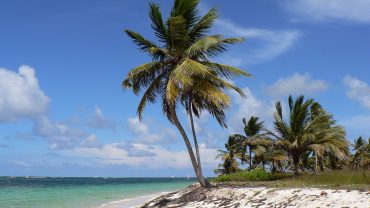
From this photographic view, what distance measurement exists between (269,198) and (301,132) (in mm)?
13090

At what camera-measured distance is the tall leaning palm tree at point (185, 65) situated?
19.3m

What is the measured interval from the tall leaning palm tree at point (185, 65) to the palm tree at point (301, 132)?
24.8 feet

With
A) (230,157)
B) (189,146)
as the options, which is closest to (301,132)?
(189,146)

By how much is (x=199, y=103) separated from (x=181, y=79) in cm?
272

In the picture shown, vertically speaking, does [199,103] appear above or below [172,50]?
below

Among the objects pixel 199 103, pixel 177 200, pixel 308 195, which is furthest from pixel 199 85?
pixel 308 195

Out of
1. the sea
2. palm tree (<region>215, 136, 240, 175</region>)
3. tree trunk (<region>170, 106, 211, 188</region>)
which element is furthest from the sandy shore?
palm tree (<region>215, 136, 240, 175</region>)

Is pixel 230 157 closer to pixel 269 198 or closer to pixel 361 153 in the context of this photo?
pixel 361 153

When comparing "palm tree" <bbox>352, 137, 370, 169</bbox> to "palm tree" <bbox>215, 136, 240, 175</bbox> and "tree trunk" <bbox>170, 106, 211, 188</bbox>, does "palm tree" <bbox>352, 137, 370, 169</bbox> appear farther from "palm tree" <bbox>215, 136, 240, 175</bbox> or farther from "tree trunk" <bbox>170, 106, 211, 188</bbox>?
"tree trunk" <bbox>170, 106, 211, 188</bbox>

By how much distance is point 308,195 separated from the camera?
13.6 meters

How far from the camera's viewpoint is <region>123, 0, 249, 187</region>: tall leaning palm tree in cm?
1933

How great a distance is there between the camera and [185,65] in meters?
18.8

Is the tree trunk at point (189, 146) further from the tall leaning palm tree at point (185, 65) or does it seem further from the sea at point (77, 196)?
the sea at point (77, 196)

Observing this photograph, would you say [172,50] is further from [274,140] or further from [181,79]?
[274,140]
